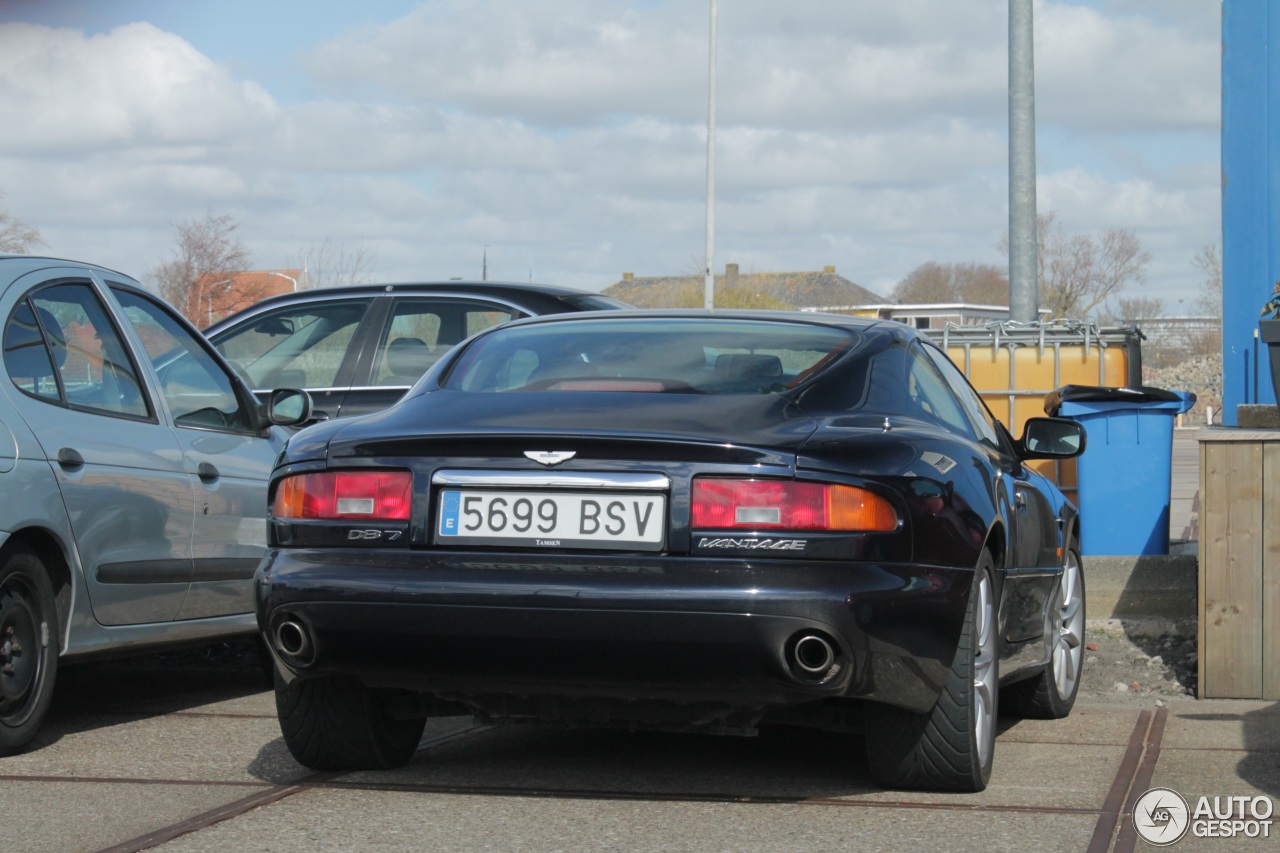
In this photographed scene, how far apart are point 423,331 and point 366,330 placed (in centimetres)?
29

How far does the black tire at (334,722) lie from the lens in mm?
4703

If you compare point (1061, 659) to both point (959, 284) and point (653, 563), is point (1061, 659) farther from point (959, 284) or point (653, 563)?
point (959, 284)

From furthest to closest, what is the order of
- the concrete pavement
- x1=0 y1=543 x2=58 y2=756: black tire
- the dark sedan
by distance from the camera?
1. the dark sedan
2. x1=0 y1=543 x2=58 y2=756: black tire
3. the concrete pavement

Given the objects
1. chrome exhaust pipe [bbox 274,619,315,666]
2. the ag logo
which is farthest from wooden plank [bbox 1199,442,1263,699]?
chrome exhaust pipe [bbox 274,619,315,666]

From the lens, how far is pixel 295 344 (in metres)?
8.66

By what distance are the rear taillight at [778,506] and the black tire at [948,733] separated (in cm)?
48

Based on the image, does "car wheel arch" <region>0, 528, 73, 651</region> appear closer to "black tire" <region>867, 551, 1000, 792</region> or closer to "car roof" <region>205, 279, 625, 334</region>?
"black tire" <region>867, 551, 1000, 792</region>

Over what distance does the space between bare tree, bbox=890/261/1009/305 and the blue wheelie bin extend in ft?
324

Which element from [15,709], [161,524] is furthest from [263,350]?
[15,709]

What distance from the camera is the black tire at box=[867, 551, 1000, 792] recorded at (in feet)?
14.4

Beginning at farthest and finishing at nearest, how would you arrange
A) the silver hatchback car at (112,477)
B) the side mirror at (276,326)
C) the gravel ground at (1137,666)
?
the side mirror at (276,326) < the gravel ground at (1137,666) < the silver hatchback car at (112,477)

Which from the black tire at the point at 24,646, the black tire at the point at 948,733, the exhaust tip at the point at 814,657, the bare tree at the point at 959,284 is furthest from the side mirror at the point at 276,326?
the bare tree at the point at 959,284

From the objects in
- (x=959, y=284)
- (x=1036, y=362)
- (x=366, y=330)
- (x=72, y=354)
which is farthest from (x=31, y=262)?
(x=959, y=284)

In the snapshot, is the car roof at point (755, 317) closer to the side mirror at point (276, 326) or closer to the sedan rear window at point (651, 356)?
the sedan rear window at point (651, 356)
